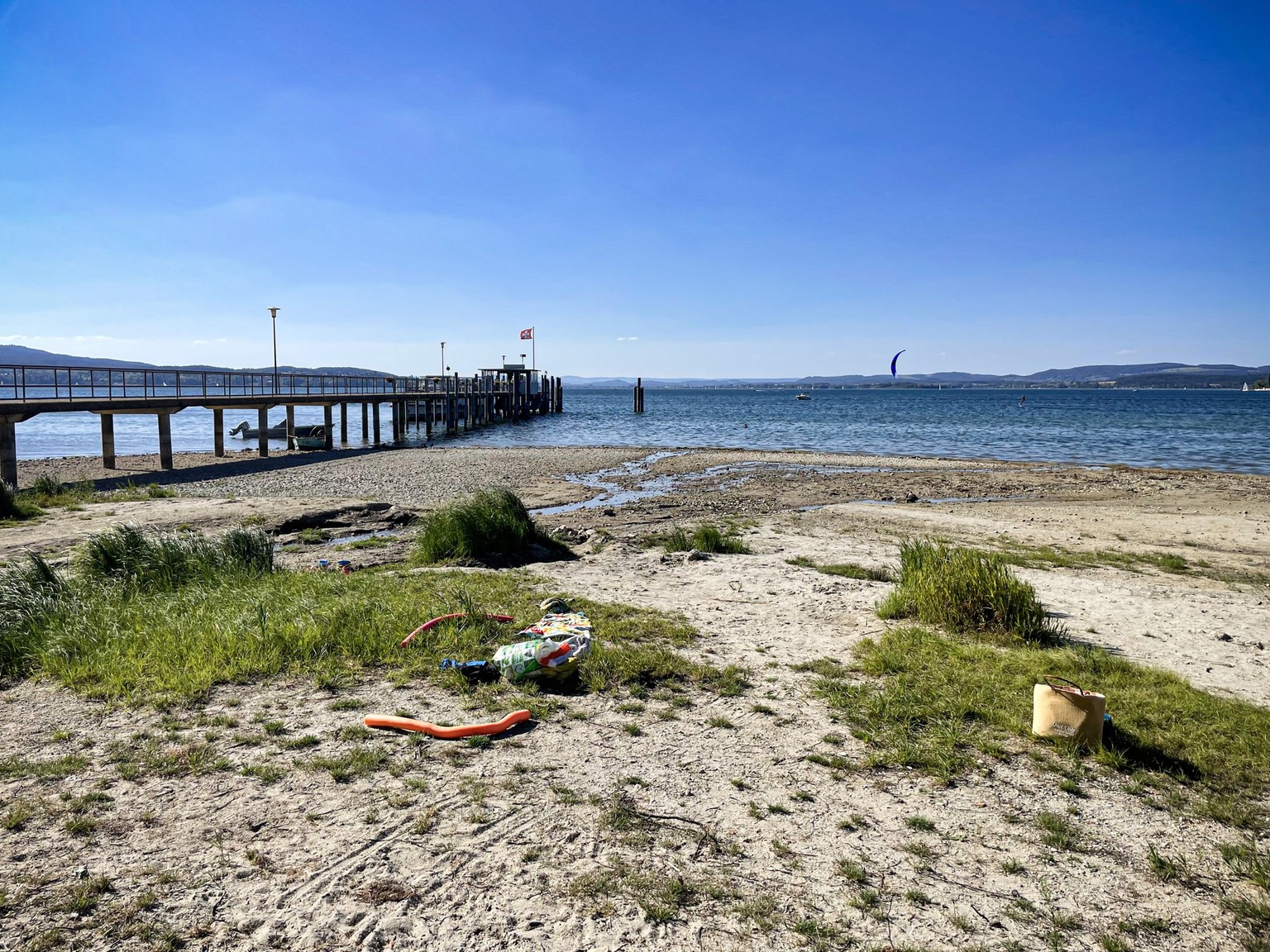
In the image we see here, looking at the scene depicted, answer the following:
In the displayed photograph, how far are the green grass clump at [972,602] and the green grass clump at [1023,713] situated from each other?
371 millimetres

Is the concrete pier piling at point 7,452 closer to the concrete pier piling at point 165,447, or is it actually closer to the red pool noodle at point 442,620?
the concrete pier piling at point 165,447

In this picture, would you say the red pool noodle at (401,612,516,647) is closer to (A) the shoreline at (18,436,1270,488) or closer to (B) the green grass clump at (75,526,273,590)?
(B) the green grass clump at (75,526,273,590)

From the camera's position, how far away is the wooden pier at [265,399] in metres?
24.0

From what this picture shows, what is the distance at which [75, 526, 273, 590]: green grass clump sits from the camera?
9.74m

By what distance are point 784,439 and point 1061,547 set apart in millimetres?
30975

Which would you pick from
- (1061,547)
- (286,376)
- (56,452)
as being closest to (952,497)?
(1061,547)

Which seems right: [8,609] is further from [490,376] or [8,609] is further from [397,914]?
[490,376]

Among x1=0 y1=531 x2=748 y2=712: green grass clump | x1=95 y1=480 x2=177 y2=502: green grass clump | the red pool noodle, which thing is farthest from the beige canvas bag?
x1=95 y1=480 x2=177 y2=502: green grass clump

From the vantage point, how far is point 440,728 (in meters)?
5.69

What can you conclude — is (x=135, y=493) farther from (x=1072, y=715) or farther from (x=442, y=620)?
(x=1072, y=715)

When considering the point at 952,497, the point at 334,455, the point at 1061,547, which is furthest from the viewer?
the point at 334,455

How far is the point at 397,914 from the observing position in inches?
146

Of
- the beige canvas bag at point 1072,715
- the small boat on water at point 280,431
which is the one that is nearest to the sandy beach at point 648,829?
the beige canvas bag at point 1072,715

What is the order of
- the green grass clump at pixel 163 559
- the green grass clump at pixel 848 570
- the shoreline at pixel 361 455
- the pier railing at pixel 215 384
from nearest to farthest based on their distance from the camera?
the green grass clump at pixel 163 559
the green grass clump at pixel 848 570
the pier railing at pixel 215 384
the shoreline at pixel 361 455
